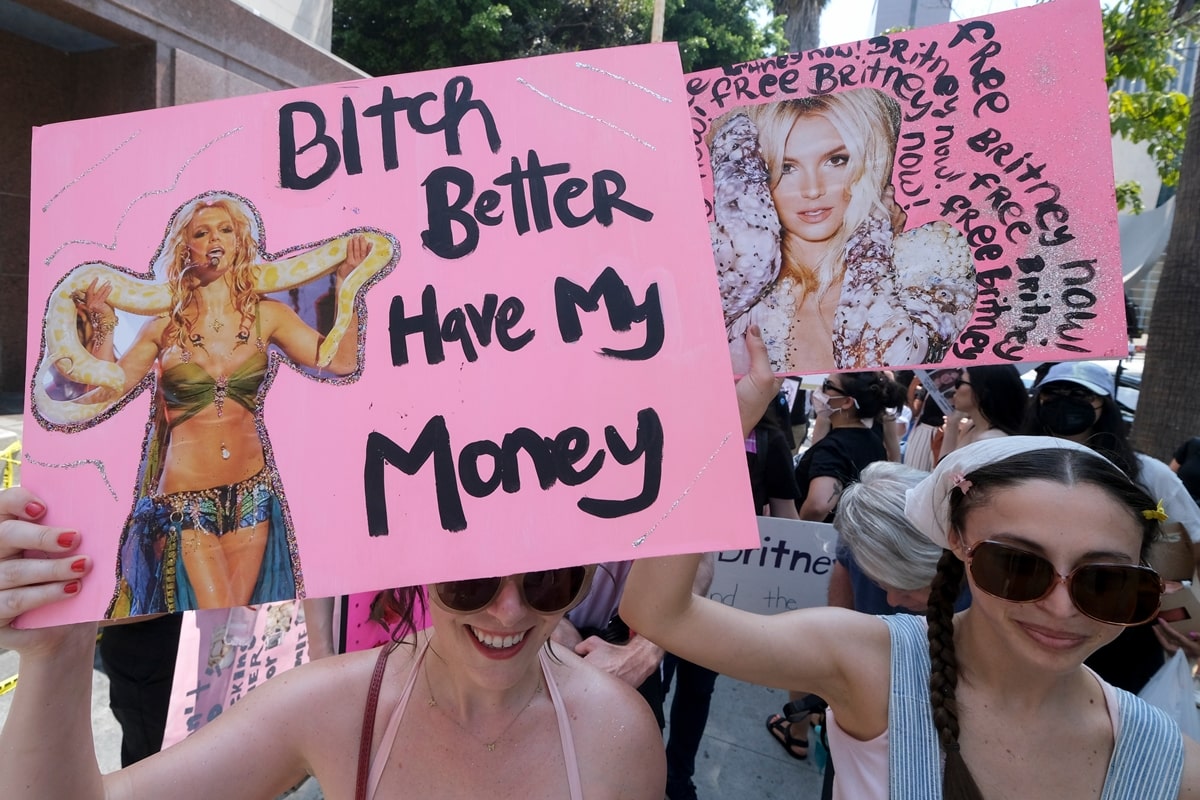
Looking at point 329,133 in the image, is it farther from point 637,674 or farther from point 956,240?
point 637,674

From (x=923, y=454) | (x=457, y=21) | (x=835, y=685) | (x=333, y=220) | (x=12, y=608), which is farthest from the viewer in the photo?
(x=457, y=21)

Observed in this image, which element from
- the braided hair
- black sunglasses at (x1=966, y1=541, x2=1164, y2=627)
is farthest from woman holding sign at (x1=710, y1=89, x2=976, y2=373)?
black sunglasses at (x1=966, y1=541, x2=1164, y2=627)

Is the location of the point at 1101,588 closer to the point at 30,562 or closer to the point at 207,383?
the point at 207,383

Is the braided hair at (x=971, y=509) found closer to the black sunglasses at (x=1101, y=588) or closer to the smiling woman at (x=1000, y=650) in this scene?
the smiling woman at (x=1000, y=650)

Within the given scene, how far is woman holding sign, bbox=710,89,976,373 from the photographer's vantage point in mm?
1345

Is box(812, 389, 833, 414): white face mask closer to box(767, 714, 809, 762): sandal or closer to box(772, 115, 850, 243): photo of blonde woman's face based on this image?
box(767, 714, 809, 762): sandal

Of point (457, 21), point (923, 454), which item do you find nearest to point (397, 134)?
point (923, 454)

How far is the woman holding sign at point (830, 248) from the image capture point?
4.41 ft

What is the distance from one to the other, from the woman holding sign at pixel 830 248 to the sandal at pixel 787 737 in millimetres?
2419

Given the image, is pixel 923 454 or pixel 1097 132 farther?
pixel 923 454

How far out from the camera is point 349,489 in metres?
0.90

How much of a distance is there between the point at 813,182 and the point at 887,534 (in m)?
1.06

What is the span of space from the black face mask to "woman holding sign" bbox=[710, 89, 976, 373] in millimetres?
1602

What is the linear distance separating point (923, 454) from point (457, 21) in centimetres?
1315
